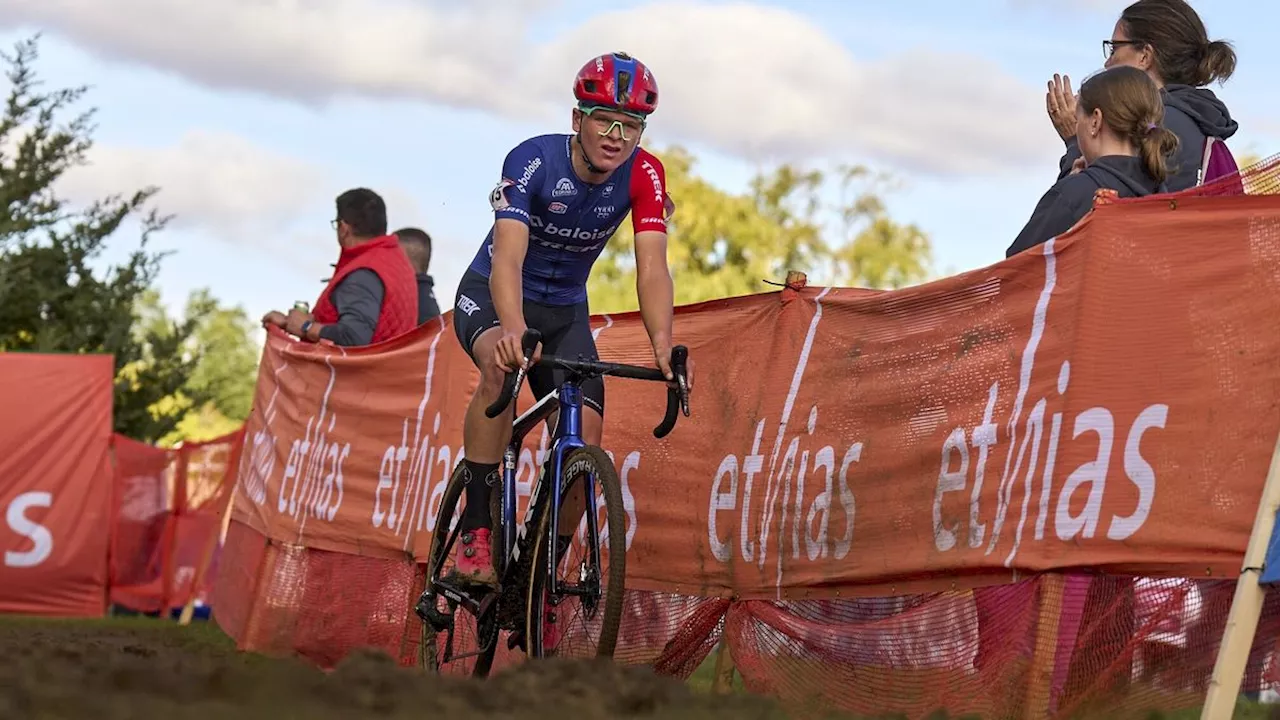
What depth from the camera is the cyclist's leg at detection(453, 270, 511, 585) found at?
6922 mm

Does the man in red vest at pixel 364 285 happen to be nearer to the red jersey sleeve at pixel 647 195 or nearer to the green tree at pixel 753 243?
the red jersey sleeve at pixel 647 195

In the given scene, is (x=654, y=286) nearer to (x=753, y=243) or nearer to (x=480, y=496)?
(x=480, y=496)

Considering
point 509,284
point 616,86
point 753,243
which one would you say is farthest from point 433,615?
point 753,243

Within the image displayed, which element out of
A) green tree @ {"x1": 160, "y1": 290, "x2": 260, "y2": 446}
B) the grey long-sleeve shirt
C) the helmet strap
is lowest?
the helmet strap

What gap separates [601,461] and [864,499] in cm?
103

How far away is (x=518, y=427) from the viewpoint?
7188 mm

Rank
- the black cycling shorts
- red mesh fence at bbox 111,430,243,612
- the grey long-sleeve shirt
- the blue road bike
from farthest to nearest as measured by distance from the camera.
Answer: red mesh fence at bbox 111,430,243,612 → the grey long-sleeve shirt → the black cycling shorts → the blue road bike

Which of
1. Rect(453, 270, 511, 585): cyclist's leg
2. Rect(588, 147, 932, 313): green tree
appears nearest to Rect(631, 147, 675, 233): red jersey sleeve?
Rect(453, 270, 511, 585): cyclist's leg

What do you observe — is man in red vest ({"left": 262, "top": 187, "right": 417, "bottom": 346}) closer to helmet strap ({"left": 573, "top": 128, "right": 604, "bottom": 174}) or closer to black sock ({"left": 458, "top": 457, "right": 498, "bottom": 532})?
black sock ({"left": 458, "top": 457, "right": 498, "bottom": 532})

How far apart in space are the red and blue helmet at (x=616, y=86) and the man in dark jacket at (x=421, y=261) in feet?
22.0

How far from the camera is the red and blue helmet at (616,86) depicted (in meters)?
6.58

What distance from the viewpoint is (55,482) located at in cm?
1639

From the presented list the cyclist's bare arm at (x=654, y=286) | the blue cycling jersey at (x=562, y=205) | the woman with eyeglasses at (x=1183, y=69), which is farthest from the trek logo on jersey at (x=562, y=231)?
the woman with eyeglasses at (x=1183, y=69)

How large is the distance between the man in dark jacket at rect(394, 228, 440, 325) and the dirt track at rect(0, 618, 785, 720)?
27.5 ft
